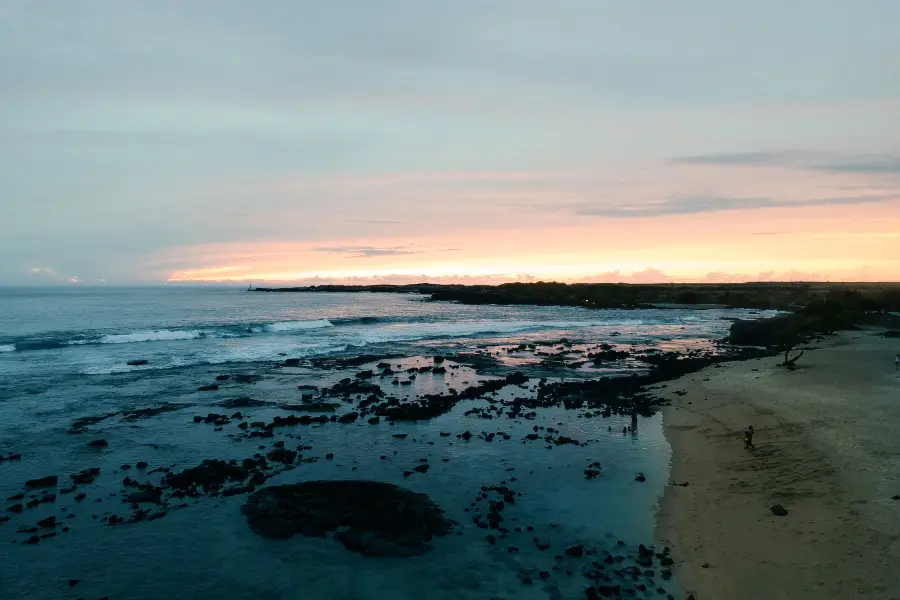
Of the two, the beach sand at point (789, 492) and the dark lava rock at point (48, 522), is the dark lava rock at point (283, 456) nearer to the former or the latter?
the dark lava rock at point (48, 522)

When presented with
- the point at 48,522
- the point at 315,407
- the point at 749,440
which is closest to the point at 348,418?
the point at 315,407

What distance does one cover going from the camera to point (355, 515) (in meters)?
14.6

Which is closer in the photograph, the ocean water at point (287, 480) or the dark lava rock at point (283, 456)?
the ocean water at point (287, 480)

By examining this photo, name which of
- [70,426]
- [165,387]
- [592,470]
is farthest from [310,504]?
[165,387]

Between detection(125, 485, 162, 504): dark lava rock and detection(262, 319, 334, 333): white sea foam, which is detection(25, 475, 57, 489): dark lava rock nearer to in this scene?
detection(125, 485, 162, 504): dark lava rock

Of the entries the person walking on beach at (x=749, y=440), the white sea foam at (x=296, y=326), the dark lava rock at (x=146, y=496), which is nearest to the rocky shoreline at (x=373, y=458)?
the dark lava rock at (x=146, y=496)

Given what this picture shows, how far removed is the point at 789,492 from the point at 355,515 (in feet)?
37.5

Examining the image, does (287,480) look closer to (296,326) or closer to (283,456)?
(283,456)

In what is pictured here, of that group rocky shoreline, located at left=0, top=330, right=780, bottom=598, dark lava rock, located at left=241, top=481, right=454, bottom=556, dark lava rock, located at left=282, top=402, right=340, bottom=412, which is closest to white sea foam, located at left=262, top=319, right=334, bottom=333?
rocky shoreline, located at left=0, top=330, right=780, bottom=598

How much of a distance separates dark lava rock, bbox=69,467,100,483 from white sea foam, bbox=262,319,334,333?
51.3m

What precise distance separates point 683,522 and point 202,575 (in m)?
11.4

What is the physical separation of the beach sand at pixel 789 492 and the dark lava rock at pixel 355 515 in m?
5.91

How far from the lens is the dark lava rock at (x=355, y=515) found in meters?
13.4

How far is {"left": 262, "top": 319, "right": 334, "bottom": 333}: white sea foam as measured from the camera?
70369 mm
